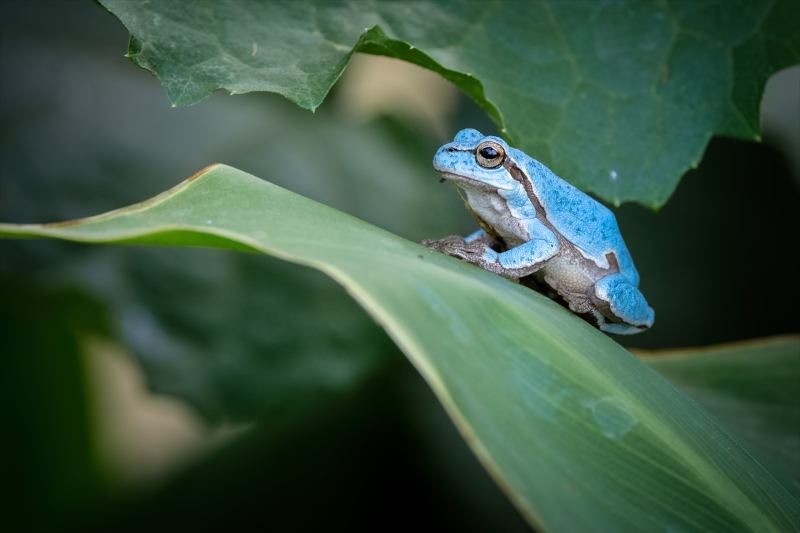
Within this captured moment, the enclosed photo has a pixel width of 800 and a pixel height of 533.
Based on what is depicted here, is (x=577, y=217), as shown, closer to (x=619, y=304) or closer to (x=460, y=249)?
(x=619, y=304)

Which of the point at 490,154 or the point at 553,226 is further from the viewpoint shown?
the point at 553,226

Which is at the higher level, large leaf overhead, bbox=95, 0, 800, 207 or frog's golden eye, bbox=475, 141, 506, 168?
large leaf overhead, bbox=95, 0, 800, 207

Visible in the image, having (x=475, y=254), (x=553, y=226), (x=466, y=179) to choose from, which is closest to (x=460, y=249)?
(x=475, y=254)

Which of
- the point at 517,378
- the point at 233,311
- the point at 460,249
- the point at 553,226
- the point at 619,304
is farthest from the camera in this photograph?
the point at 233,311

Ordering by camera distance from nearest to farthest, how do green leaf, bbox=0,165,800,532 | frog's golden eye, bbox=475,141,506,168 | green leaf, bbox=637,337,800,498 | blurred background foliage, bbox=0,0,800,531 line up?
green leaf, bbox=0,165,800,532, green leaf, bbox=637,337,800,498, frog's golden eye, bbox=475,141,506,168, blurred background foliage, bbox=0,0,800,531

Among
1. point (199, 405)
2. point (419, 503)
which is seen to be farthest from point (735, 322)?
point (199, 405)

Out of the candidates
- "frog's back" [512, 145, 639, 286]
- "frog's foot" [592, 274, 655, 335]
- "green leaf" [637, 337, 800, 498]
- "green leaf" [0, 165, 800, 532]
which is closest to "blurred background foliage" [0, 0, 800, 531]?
"green leaf" [637, 337, 800, 498]

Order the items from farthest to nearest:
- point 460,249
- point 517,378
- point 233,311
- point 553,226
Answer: point 233,311 → point 553,226 → point 460,249 → point 517,378

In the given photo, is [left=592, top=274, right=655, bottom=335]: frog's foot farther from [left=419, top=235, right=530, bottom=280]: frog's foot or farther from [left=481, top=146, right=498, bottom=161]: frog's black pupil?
[left=481, top=146, right=498, bottom=161]: frog's black pupil
